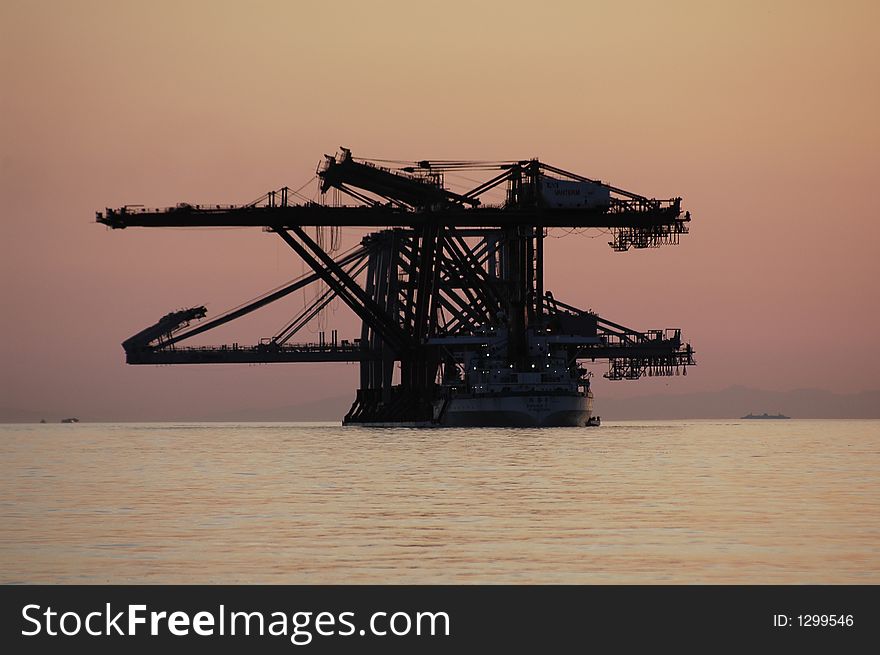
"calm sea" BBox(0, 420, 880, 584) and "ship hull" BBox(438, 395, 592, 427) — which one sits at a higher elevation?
"ship hull" BBox(438, 395, 592, 427)

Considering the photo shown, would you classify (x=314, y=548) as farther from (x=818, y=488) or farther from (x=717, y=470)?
(x=717, y=470)

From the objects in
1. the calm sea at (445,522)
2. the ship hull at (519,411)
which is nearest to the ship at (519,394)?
the ship hull at (519,411)

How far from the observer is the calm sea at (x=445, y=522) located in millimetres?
28688

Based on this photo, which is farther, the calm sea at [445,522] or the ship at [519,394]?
the ship at [519,394]

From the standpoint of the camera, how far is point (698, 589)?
85.3 feet

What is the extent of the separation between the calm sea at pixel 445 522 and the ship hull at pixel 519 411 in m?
51.7

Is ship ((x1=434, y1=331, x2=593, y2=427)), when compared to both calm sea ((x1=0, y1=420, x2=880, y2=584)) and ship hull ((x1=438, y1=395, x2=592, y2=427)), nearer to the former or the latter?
ship hull ((x1=438, y1=395, x2=592, y2=427))

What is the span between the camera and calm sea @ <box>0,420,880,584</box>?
94.1 feet

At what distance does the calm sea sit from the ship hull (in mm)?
51694

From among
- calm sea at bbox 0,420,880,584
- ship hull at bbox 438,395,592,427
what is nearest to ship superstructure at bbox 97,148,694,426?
ship hull at bbox 438,395,592,427

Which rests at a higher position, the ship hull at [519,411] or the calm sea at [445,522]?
the ship hull at [519,411]

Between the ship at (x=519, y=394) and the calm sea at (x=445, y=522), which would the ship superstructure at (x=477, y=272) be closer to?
the ship at (x=519, y=394)

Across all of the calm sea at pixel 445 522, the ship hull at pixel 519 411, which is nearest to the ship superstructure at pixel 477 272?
the ship hull at pixel 519 411

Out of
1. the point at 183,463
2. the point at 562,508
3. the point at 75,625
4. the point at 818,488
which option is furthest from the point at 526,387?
the point at 75,625
